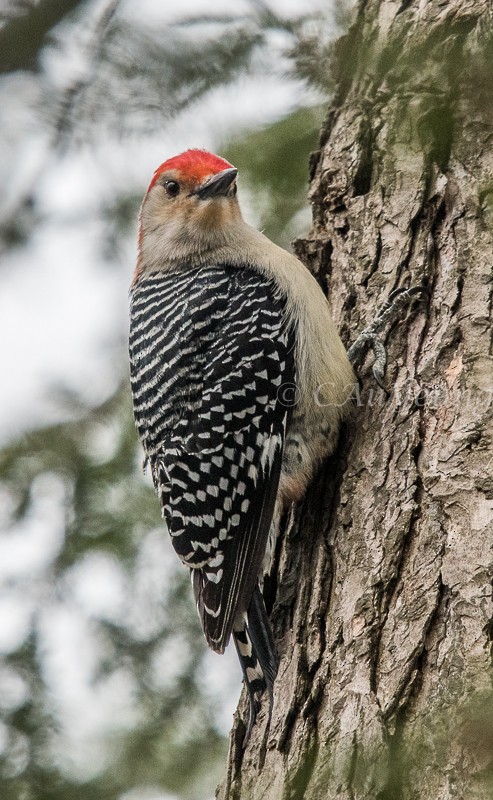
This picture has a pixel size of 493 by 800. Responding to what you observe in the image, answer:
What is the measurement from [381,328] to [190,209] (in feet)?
5.32

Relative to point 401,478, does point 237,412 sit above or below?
above

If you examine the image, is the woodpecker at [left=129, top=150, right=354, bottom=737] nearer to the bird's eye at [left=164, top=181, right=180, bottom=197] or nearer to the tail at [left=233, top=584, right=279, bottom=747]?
the tail at [left=233, top=584, right=279, bottom=747]

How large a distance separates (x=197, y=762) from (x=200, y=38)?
11.6 ft

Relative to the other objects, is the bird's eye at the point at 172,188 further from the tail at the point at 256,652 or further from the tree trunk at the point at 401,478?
the tail at the point at 256,652

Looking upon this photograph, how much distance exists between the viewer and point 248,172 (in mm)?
4926

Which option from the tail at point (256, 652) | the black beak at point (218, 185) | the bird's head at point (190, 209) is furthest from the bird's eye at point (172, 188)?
the tail at point (256, 652)

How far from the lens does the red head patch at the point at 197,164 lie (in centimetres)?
477

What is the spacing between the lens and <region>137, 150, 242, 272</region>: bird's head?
4.78 metres

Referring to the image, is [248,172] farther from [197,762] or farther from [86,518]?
[197,762]

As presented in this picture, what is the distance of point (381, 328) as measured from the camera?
380 centimetres

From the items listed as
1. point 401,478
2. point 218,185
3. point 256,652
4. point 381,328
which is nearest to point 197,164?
point 218,185

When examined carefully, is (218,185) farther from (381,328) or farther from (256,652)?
(256,652)

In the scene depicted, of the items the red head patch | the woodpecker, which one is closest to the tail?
the woodpecker

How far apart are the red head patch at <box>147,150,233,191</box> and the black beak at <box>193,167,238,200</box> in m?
0.06
